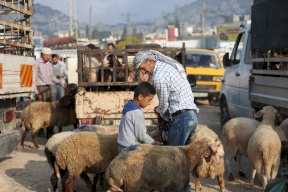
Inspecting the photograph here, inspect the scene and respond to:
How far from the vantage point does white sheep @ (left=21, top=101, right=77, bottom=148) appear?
1017 centimetres

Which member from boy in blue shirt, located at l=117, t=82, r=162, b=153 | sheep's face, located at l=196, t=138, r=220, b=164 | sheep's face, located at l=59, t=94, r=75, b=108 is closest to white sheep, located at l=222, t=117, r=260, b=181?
sheep's face, located at l=196, t=138, r=220, b=164

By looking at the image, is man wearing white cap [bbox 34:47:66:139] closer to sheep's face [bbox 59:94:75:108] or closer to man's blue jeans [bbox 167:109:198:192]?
sheep's face [bbox 59:94:75:108]

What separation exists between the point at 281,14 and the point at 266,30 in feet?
2.34

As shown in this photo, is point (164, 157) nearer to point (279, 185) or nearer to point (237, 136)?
point (279, 185)

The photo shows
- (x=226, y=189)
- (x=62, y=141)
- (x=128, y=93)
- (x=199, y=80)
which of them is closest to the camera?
(x=62, y=141)

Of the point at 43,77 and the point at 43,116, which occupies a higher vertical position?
the point at 43,77

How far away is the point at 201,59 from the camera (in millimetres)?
18734

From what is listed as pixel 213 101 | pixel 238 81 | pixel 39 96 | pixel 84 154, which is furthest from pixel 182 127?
pixel 213 101

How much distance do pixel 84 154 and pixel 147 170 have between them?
1.22 metres

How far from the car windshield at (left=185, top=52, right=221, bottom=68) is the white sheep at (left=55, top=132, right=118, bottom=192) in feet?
41.3

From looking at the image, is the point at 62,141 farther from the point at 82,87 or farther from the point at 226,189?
the point at 82,87

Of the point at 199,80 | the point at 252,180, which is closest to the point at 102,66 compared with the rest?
the point at 252,180

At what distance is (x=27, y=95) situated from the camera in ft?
27.7

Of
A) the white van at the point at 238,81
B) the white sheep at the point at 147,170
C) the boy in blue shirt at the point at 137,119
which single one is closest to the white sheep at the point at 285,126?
the white van at the point at 238,81
